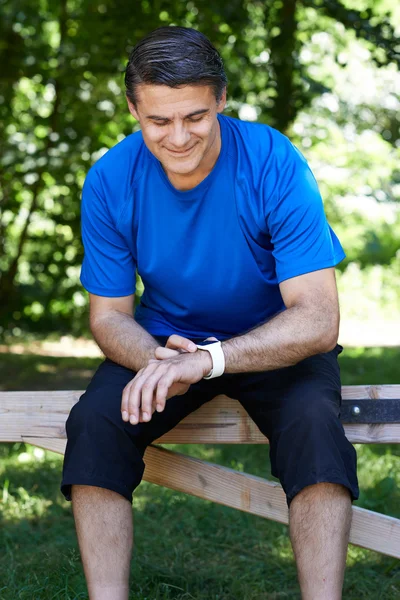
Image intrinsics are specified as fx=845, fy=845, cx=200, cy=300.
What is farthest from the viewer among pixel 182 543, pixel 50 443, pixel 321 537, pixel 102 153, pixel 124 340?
pixel 102 153

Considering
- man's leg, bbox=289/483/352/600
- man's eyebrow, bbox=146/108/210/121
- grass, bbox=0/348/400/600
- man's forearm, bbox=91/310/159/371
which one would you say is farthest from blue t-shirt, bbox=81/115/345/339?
grass, bbox=0/348/400/600

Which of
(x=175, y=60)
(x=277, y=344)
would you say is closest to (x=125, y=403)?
(x=277, y=344)

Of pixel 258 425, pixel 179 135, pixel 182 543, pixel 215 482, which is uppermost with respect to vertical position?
pixel 179 135

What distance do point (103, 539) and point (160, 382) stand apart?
427 mm

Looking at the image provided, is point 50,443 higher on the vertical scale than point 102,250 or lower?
lower

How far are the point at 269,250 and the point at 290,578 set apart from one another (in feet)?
4.00

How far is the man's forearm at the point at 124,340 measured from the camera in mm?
2520

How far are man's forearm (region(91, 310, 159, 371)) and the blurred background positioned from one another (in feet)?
2.41

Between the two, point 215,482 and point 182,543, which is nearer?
point 215,482

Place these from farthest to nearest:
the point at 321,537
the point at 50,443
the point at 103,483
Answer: the point at 50,443 < the point at 103,483 < the point at 321,537

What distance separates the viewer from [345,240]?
1681 centimetres

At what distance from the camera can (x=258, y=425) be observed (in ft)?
8.14

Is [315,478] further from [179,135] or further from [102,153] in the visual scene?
[102,153]

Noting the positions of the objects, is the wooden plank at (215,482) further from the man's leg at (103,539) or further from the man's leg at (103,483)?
the man's leg at (103,539)
